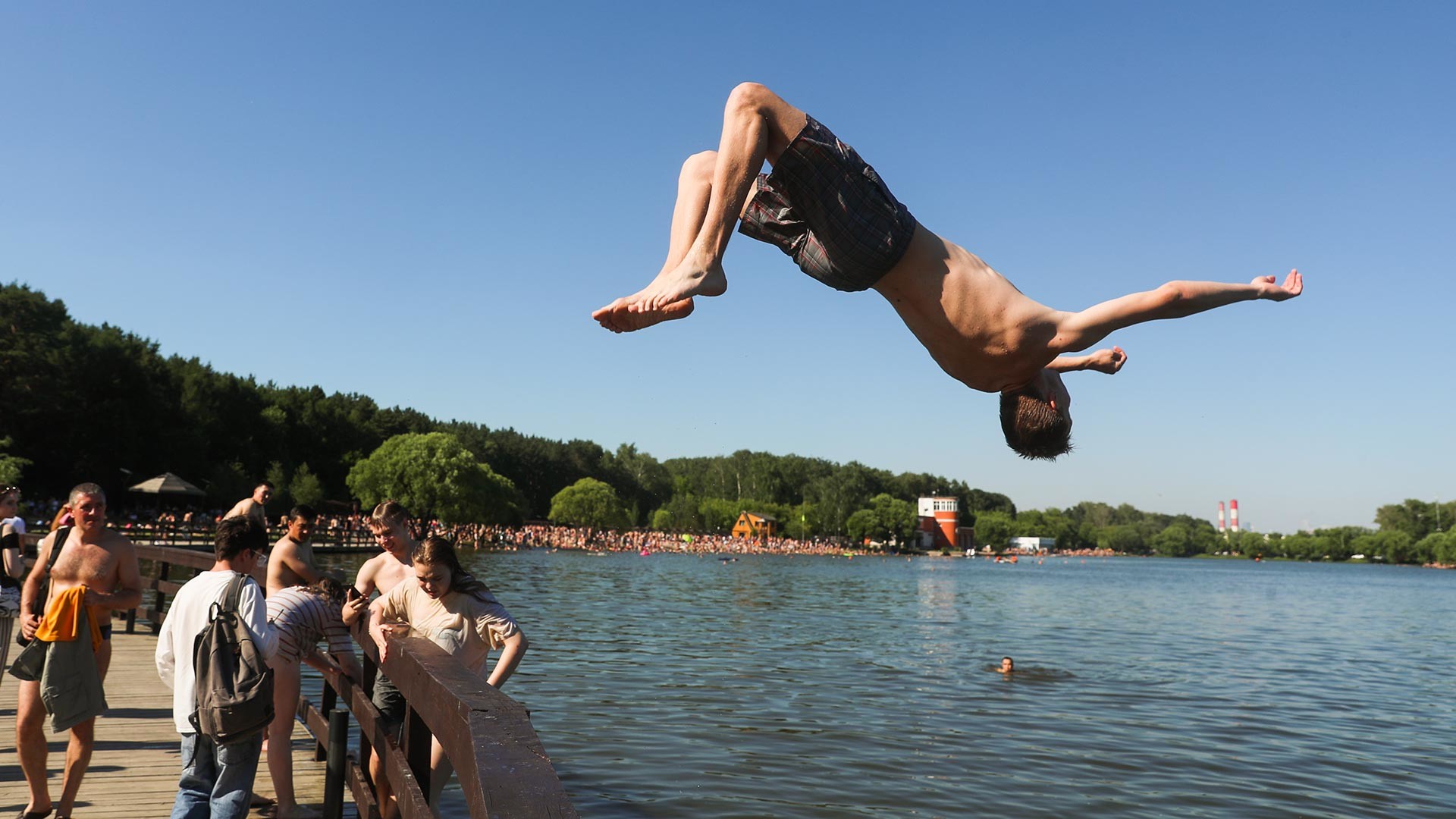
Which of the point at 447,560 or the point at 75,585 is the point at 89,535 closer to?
the point at 75,585

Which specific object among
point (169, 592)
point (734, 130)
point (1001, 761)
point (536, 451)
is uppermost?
point (536, 451)

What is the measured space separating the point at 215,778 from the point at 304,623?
1.04m

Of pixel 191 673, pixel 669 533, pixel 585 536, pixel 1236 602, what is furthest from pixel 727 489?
pixel 191 673

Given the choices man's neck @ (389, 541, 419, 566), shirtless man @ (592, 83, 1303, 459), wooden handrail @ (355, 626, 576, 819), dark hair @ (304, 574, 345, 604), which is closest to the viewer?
wooden handrail @ (355, 626, 576, 819)

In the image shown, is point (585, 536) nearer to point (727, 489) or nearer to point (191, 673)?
point (727, 489)

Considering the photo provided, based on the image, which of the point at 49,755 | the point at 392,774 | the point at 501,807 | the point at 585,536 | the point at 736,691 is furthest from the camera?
the point at 585,536

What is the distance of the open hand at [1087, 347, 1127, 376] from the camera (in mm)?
3828

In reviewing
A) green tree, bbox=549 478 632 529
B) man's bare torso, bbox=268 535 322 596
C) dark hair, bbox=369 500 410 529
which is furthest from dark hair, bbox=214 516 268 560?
green tree, bbox=549 478 632 529

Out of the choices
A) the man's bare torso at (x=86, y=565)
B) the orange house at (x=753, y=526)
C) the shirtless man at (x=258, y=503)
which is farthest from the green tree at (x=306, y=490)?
the orange house at (x=753, y=526)

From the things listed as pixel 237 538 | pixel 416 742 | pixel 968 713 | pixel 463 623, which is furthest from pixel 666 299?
pixel 968 713

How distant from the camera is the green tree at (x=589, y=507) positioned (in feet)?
341

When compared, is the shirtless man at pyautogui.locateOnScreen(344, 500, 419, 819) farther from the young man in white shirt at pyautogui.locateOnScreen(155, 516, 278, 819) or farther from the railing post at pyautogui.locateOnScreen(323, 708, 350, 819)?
the young man in white shirt at pyautogui.locateOnScreen(155, 516, 278, 819)

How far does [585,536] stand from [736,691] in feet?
257

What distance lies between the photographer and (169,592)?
1295 centimetres
